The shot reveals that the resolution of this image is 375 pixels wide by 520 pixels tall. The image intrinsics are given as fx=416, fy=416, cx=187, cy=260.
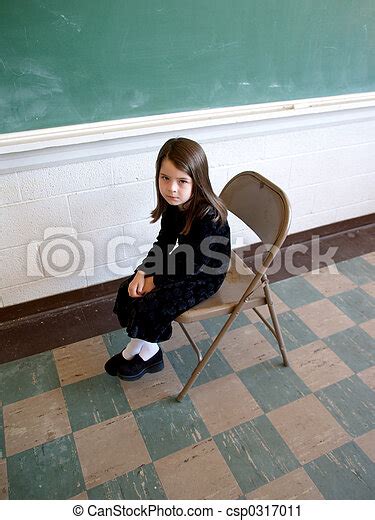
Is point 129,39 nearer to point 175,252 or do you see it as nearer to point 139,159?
point 139,159

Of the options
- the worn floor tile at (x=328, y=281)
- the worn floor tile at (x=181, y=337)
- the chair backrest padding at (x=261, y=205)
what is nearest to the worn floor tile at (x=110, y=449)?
the worn floor tile at (x=181, y=337)

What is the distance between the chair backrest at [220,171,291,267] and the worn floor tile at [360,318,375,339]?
80 centimetres

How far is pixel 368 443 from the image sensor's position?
4.71 feet

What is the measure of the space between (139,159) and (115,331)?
778 mm

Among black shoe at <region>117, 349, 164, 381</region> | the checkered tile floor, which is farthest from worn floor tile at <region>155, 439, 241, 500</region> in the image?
black shoe at <region>117, 349, 164, 381</region>

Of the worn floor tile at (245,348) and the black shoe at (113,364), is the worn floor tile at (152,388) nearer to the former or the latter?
the black shoe at (113,364)

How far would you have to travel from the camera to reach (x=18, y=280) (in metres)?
1.85

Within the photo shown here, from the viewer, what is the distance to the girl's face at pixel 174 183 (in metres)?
1.30

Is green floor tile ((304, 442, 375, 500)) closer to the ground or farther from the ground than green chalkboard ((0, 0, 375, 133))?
closer to the ground

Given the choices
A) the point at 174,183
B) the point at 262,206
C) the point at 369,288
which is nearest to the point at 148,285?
the point at 174,183

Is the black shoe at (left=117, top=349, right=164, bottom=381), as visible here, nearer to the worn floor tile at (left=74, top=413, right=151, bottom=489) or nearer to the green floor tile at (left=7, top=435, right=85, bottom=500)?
the worn floor tile at (left=74, top=413, right=151, bottom=489)

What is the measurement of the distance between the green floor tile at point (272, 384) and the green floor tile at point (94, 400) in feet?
1.62

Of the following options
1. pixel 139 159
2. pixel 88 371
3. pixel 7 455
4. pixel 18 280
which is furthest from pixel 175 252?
pixel 7 455

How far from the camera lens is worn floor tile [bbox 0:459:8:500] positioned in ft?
4.27
